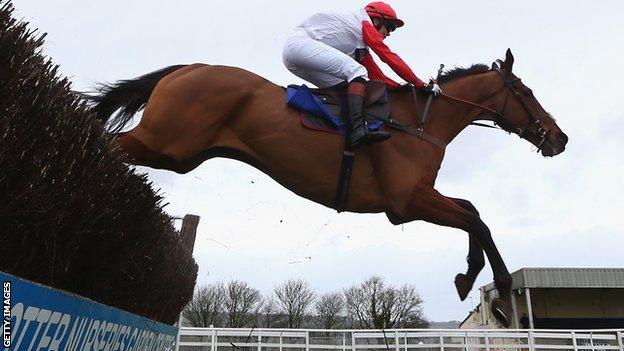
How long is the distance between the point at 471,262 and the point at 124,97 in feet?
8.37

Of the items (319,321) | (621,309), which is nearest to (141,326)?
(621,309)

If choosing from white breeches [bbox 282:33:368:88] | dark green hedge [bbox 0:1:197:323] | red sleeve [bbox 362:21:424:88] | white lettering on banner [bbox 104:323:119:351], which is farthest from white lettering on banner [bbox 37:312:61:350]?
red sleeve [bbox 362:21:424:88]

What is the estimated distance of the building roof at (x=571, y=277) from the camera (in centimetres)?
2095

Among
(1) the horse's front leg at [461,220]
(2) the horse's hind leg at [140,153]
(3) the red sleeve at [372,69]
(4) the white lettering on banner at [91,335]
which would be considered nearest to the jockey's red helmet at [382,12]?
(3) the red sleeve at [372,69]

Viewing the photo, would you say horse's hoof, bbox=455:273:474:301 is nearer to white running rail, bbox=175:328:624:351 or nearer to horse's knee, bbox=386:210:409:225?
horse's knee, bbox=386:210:409:225

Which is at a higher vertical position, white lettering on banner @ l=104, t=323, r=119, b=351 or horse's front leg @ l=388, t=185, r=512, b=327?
horse's front leg @ l=388, t=185, r=512, b=327

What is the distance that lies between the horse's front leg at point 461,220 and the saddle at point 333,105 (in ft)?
1.76

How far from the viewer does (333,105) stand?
3.42 m

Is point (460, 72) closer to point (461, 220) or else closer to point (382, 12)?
point (382, 12)

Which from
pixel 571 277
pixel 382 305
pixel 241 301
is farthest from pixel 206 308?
pixel 571 277

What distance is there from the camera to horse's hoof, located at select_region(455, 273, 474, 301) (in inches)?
141

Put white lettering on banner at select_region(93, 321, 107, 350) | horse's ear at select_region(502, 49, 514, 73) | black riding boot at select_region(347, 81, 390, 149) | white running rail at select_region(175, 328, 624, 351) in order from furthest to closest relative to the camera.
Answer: white running rail at select_region(175, 328, 624, 351) → horse's ear at select_region(502, 49, 514, 73) → black riding boot at select_region(347, 81, 390, 149) → white lettering on banner at select_region(93, 321, 107, 350)

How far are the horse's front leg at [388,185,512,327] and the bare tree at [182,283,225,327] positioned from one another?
3292 cm

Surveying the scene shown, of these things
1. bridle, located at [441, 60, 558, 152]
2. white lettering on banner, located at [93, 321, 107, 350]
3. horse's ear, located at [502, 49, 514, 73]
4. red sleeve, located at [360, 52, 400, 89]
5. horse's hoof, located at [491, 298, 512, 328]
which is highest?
horse's ear, located at [502, 49, 514, 73]
